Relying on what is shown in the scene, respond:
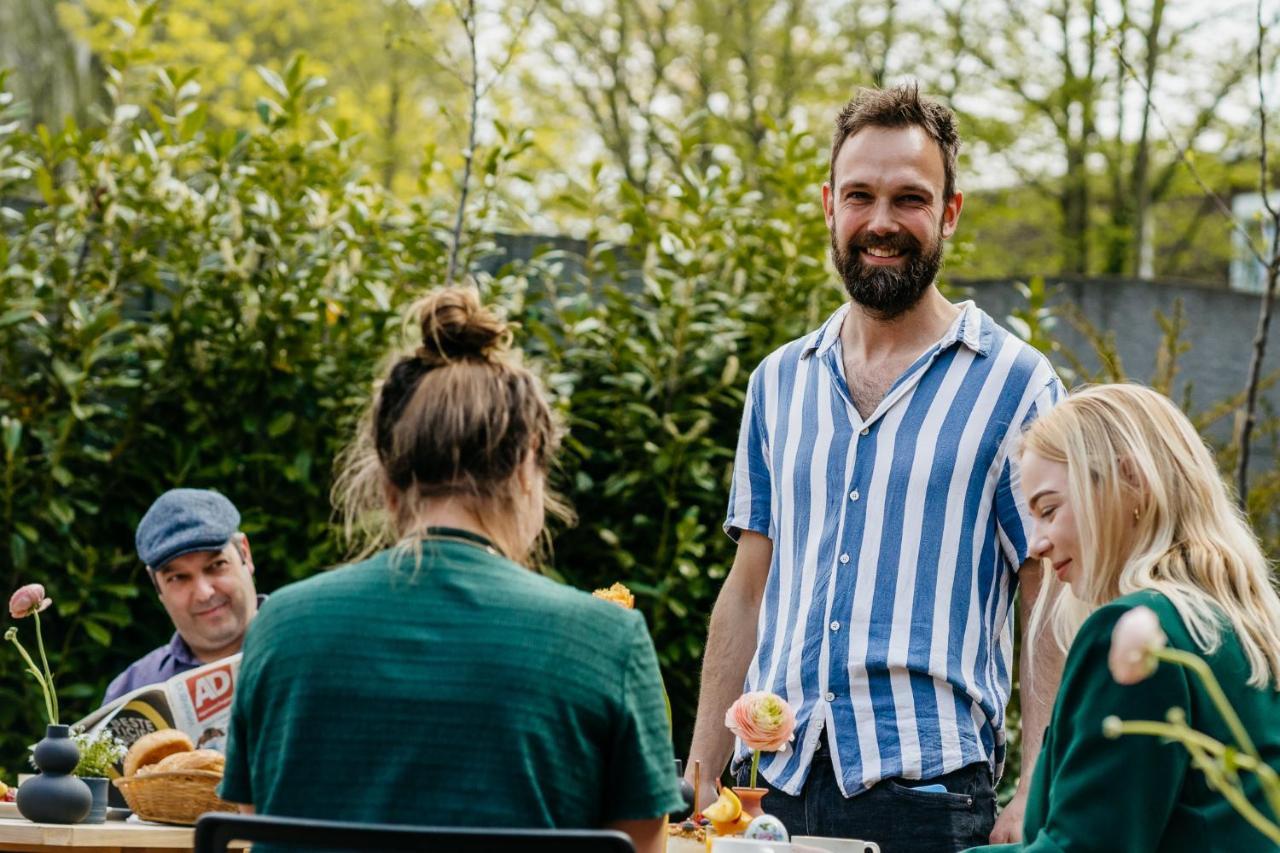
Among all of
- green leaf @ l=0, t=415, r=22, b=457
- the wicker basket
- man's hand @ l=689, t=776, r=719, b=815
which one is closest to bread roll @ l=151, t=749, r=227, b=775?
the wicker basket

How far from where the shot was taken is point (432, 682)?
1.69 m

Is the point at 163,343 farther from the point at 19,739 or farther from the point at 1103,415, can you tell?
the point at 1103,415

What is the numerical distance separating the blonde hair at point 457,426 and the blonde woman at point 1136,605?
0.69 meters

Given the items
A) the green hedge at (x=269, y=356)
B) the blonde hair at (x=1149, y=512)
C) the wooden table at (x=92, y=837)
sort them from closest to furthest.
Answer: the blonde hair at (x=1149, y=512) < the wooden table at (x=92, y=837) < the green hedge at (x=269, y=356)

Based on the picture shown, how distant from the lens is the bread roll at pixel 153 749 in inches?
116

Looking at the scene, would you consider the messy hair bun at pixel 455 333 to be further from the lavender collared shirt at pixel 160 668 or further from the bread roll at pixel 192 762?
the lavender collared shirt at pixel 160 668

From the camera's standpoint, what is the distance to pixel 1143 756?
179 centimetres

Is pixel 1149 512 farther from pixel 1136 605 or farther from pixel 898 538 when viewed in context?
pixel 898 538

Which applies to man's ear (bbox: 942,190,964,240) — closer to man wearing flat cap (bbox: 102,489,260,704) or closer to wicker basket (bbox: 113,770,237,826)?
wicker basket (bbox: 113,770,237,826)

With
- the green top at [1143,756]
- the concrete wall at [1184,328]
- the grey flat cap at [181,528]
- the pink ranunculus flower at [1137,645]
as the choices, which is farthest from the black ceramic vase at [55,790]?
the concrete wall at [1184,328]

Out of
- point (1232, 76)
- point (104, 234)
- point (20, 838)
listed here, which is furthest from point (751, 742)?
point (1232, 76)

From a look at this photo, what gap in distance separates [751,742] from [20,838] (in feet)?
4.26

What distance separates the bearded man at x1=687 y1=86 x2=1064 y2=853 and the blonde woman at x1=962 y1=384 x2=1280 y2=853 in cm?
43

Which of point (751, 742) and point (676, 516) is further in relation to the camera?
point (676, 516)
